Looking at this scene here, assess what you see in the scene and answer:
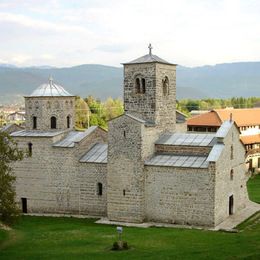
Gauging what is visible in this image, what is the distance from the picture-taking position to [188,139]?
2798cm

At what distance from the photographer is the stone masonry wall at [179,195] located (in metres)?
25.4

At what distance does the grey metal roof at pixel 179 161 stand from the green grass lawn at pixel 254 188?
8.79 meters

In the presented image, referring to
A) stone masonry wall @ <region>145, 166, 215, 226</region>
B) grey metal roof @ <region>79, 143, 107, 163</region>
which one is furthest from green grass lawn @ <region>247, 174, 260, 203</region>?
grey metal roof @ <region>79, 143, 107, 163</region>

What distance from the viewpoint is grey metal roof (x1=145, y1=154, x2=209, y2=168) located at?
25891 millimetres

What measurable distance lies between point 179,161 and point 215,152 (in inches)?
82.5

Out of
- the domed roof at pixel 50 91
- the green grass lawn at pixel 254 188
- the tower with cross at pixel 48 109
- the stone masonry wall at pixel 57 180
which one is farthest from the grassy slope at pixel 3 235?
the green grass lawn at pixel 254 188

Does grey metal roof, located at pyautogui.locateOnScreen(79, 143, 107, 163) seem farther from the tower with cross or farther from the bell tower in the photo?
the bell tower

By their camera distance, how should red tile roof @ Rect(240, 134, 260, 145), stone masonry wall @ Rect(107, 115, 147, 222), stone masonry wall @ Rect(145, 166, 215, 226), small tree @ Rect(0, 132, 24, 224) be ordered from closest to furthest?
small tree @ Rect(0, 132, 24, 224), stone masonry wall @ Rect(145, 166, 215, 226), stone masonry wall @ Rect(107, 115, 147, 222), red tile roof @ Rect(240, 134, 260, 145)

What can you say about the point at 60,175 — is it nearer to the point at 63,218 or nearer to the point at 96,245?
the point at 63,218

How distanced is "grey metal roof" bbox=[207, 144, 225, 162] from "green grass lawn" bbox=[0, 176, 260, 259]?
3.76 meters

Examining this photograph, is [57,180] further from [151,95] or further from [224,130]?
[224,130]

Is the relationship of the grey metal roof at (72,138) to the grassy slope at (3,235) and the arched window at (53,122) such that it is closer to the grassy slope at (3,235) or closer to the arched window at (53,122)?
the arched window at (53,122)

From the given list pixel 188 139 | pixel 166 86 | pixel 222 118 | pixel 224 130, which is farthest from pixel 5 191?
pixel 222 118

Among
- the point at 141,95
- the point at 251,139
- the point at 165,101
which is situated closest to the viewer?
the point at 141,95
